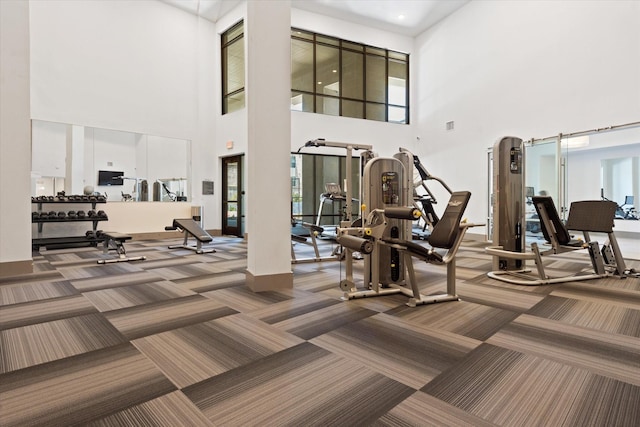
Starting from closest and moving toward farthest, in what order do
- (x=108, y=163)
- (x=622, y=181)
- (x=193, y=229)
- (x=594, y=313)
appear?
(x=594, y=313), (x=193, y=229), (x=108, y=163), (x=622, y=181)

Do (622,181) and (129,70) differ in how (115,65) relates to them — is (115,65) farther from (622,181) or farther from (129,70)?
(622,181)

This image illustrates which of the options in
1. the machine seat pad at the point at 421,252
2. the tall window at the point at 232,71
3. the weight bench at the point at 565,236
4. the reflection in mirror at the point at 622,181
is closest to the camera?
the machine seat pad at the point at 421,252

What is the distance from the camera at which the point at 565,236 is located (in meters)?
4.33

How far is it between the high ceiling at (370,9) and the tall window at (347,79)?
65cm

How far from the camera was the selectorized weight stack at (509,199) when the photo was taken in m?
4.86

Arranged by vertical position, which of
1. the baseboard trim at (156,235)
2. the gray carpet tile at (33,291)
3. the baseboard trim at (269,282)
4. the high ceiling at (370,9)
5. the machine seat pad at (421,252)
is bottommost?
the gray carpet tile at (33,291)

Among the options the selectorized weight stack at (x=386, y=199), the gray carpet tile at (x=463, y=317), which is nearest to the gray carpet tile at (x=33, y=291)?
the selectorized weight stack at (x=386, y=199)

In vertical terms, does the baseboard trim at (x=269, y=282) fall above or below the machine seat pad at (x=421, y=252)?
below

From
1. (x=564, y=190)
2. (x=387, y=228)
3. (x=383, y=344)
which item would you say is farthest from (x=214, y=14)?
(x=383, y=344)

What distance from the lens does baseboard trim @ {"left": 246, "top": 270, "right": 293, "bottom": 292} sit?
3.84m

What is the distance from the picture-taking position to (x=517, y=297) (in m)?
3.66

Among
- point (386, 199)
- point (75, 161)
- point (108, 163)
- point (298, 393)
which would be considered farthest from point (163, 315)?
point (108, 163)

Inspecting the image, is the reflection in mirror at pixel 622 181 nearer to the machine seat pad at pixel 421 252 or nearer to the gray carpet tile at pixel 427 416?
the machine seat pad at pixel 421 252

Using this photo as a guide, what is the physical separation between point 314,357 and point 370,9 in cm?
984
